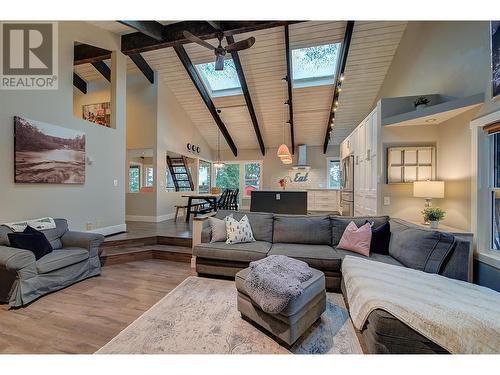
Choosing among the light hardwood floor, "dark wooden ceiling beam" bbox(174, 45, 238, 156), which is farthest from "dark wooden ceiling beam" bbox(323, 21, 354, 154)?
the light hardwood floor

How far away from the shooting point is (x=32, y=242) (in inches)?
104

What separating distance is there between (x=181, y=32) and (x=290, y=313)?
521cm

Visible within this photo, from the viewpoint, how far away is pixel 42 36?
137 inches

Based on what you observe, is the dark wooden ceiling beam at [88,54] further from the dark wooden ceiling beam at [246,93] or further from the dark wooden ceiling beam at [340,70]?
the dark wooden ceiling beam at [340,70]

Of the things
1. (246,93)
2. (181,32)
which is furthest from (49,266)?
(246,93)

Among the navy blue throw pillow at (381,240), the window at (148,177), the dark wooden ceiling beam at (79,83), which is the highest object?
the dark wooden ceiling beam at (79,83)

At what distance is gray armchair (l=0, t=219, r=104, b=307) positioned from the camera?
7.77 feet

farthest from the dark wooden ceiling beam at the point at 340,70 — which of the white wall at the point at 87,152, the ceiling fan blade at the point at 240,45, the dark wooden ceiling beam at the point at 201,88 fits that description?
the white wall at the point at 87,152

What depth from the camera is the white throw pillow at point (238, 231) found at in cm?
321

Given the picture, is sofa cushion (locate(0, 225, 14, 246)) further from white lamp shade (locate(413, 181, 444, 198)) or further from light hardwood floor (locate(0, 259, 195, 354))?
white lamp shade (locate(413, 181, 444, 198))

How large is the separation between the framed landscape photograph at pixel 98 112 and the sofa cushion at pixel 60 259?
3.65 meters

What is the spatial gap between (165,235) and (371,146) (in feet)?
13.9
